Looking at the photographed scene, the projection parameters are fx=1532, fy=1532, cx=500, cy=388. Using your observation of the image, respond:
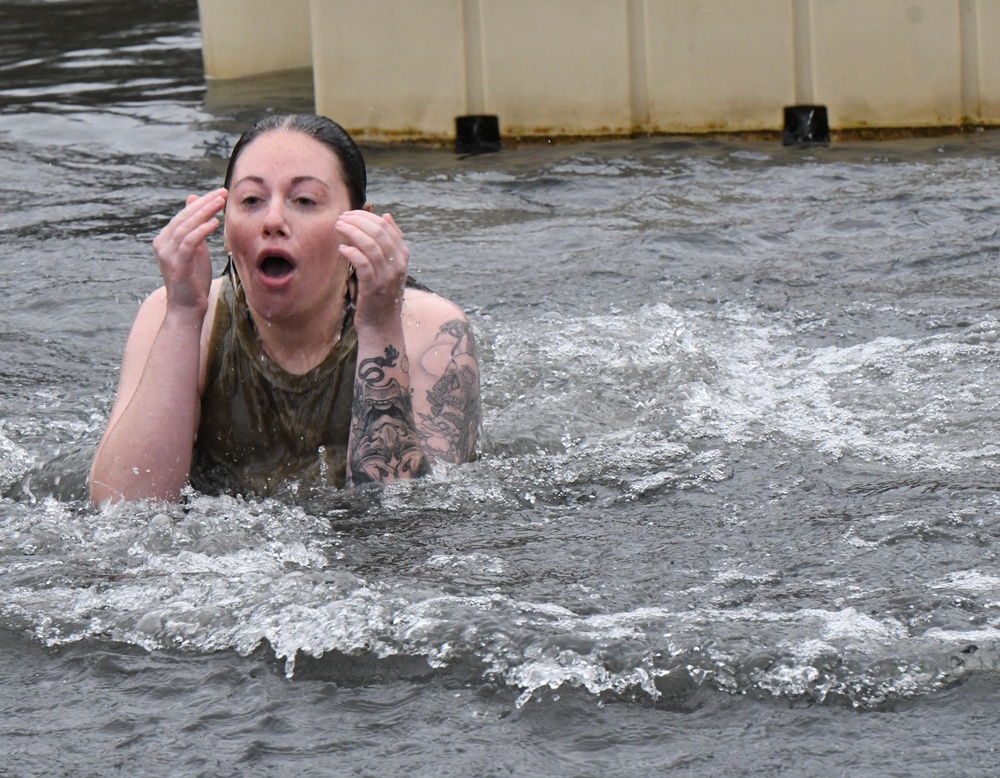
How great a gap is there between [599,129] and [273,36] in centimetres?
402

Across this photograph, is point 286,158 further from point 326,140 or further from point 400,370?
point 400,370

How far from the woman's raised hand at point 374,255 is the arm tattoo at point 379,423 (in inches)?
7.6

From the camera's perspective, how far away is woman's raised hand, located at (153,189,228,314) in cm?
387

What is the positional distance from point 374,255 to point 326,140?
45 centimetres

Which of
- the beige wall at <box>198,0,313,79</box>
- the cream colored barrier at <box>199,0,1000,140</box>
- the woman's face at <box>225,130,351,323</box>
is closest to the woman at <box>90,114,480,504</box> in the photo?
the woman's face at <box>225,130,351,323</box>

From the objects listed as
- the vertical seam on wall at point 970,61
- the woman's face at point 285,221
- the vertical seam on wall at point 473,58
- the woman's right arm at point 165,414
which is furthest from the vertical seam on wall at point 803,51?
the woman's right arm at point 165,414

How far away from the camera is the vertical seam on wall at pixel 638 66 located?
903 cm

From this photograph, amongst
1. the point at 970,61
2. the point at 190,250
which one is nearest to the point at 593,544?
the point at 190,250

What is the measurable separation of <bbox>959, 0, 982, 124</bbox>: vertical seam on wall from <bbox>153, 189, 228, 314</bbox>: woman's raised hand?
6042 mm

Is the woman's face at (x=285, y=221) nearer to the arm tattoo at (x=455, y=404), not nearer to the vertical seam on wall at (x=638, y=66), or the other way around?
the arm tattoo at (x=455, y=404)

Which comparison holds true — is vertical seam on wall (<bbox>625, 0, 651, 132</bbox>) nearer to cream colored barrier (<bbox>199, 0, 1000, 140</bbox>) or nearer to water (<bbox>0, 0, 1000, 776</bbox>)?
cream colored barrier (<bbox>199, 0, 1000, 140</bbox>)

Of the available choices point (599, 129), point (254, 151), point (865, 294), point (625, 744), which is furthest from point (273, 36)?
point (625, 744)

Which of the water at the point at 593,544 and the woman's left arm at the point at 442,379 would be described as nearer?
the water at the point at 593,544

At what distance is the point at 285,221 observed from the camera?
3.89 m
